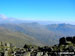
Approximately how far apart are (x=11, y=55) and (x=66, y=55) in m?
16.9

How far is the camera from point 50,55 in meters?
58.0

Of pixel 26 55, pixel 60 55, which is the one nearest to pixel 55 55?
pixel 60 55

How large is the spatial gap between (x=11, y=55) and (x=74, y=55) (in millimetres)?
19069

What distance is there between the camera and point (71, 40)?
9162cm

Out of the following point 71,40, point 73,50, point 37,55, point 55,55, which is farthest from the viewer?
point 71,40

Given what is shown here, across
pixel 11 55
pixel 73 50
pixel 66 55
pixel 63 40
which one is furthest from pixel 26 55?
pixel 63 40

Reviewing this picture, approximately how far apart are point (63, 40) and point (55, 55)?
36.7m

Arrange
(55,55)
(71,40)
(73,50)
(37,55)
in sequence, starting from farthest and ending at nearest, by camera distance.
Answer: (71,40) < (73,50) < (55,55) < (37,55)

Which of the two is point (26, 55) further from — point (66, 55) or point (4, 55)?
point (66, 55)

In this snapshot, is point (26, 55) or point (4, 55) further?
point (4, 55)

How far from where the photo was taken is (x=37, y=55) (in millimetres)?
53281

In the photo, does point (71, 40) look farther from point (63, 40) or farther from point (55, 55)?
point (55, 55)

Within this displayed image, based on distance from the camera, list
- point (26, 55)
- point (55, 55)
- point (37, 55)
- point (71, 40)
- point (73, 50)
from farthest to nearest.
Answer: point (71, 40) → point (73, 50) → point (55, 55) → point (37, 55) → point (26, 55)

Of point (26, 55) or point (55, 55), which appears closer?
point (26, 55)
